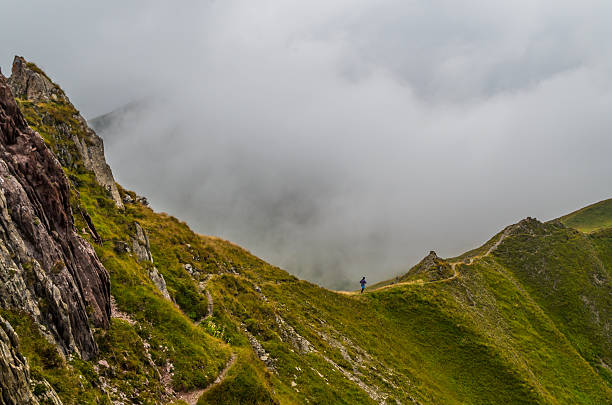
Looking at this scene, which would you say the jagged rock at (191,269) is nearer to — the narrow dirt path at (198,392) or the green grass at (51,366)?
the narrow dirt path at (198,392)

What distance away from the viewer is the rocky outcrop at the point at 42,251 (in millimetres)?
14852

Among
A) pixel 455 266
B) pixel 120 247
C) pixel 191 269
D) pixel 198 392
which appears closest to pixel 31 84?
pixel 120 247

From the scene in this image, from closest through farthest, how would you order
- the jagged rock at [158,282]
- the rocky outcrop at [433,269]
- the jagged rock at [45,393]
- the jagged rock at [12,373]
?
the jagged rock at [12,373] → the jagged rock at [45,393] → the jagged rock at [158,282] → the rocky outcrop at [433,269]

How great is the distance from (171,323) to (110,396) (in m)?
8.56

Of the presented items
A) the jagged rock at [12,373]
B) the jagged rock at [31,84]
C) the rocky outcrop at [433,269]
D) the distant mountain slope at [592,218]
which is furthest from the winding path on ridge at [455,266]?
the distant mountain slope at [592,218]

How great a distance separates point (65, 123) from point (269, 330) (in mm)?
39811

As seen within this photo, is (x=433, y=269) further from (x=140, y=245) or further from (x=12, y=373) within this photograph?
(x=12, y=373)

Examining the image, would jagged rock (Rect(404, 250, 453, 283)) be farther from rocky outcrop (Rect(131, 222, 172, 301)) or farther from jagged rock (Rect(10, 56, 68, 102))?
jagged rock (Rect(10, 56, 68, 102))

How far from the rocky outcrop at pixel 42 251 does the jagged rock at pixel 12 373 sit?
3623mm

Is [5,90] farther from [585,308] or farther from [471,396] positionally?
[585,308]

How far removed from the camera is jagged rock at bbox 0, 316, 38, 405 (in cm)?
978

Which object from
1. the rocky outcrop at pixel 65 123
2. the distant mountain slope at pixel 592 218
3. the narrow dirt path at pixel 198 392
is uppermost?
the rocky outcrop at pixel 65 123

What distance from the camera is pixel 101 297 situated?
1995 cm

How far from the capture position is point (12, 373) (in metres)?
10.3
